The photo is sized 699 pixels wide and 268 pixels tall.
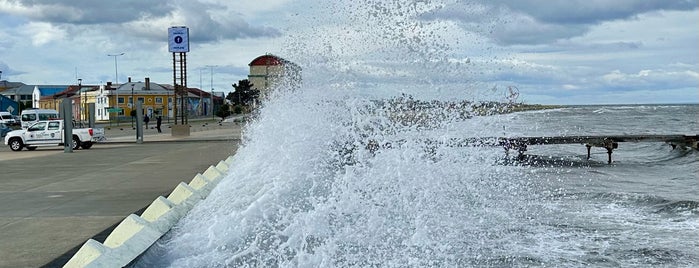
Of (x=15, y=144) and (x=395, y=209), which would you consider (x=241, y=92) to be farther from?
(x=395, y=209)

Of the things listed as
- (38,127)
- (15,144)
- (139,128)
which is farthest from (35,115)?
(15,144)

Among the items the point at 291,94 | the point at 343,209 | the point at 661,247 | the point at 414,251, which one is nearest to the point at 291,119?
the point at 291,94

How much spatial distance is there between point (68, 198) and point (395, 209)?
6.39m

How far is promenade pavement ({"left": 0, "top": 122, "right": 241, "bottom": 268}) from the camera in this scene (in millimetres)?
7625

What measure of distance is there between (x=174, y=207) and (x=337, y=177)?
2.45m

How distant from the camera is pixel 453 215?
Answer: 9672 mm

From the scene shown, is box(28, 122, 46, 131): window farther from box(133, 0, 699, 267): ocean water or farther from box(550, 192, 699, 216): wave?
box(550, 192, 699, 216): wave

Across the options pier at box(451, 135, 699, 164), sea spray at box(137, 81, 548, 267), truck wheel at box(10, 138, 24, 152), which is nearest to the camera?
sea spray at box(137, 81, 548, 267)

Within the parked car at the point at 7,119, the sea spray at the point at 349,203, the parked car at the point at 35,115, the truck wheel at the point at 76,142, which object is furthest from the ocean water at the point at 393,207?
the parked car at the point at 7,119

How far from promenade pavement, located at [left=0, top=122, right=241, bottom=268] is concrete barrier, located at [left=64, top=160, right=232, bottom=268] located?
0.65 metres

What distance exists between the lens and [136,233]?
6906mm

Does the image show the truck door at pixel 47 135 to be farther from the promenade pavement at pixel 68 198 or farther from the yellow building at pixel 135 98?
the yellow building at pixel 135 98

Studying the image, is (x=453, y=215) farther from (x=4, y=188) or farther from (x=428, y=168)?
(x=4, y=188)

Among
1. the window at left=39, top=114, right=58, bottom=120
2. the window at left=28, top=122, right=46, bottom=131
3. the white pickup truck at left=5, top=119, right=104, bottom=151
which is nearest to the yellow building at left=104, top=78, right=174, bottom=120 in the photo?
the window at left=39, top=114, right=58, bottom=120
